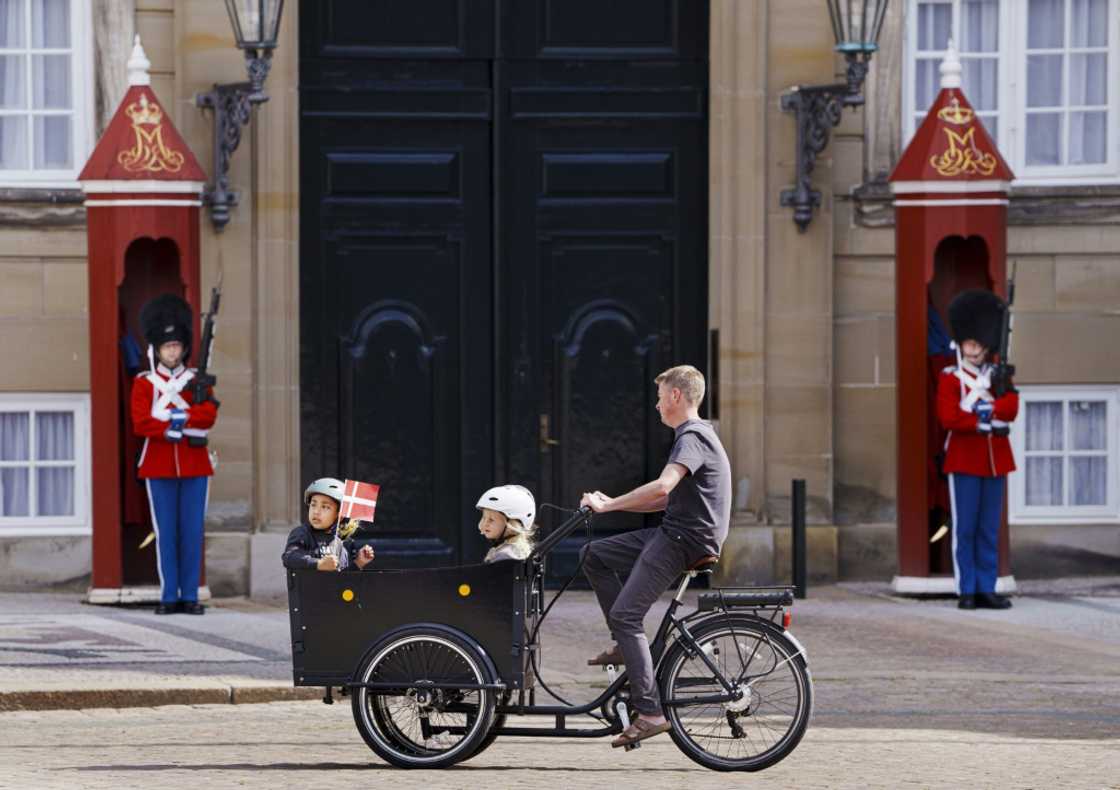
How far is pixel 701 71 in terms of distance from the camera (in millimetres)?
15352

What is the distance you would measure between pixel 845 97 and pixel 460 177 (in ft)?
7.65

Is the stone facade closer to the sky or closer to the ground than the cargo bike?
closer to the sky

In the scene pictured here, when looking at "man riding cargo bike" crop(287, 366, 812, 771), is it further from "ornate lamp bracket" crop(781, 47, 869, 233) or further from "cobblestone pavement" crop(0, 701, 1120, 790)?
"ornate lamp bracket" crop(781, 47, 869, 233)

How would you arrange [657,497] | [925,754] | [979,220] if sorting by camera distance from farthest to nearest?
1. [979,220]
2. [925,754]
3. [657,497]

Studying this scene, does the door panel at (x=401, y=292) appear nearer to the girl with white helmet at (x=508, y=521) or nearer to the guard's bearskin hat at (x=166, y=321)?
the guard's bearskin hat at (x=166, y=321)

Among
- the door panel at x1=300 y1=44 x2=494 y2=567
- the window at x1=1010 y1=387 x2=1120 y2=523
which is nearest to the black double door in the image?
the door panel at x1=300 y1=44 x2=494 y2=567

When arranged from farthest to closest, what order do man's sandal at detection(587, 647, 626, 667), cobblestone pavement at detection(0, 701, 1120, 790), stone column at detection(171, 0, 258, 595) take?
stone column at detection(171, 0, 258, 595) → man's sandal at detection(587, 647, 626, 667) → cobblestone pavement at detection(0, 701, 1120, 790)

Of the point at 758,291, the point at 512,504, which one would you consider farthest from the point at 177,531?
the point at 512,504

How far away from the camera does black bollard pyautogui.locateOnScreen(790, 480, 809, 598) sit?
1434 cm

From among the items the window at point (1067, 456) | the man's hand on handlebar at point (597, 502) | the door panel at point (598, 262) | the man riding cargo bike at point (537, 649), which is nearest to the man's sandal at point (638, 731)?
the man riding cargo bike at point (537, 649)

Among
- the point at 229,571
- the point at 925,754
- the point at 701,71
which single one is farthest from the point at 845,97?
the point at 925,754

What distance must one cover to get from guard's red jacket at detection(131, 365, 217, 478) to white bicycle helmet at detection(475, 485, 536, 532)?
5.04 meters

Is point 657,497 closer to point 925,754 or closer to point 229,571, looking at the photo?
point 925,754

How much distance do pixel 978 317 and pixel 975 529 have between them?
3.94ft
